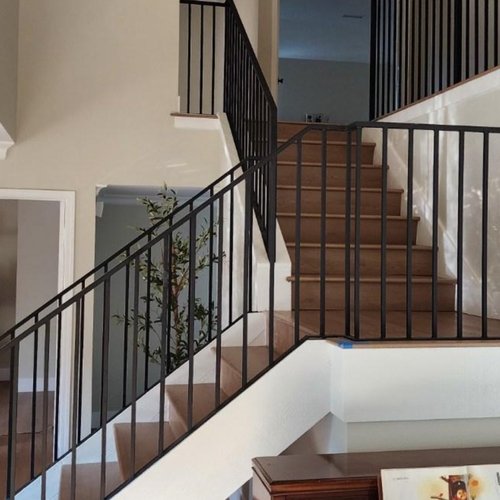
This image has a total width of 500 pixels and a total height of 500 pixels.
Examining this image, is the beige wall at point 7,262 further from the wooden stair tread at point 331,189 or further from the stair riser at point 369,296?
the stair riser at point 369,296

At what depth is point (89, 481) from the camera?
320 cm

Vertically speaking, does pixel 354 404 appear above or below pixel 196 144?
below

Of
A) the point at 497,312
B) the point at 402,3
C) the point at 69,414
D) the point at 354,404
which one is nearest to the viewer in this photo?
the point at 354,404

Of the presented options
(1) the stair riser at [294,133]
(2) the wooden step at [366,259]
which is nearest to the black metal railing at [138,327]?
(2) the wooden step at [366,259]

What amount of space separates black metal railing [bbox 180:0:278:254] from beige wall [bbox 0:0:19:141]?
4.24 feet

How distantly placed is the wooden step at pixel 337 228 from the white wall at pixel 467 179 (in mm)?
157

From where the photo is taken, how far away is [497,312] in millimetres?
3311

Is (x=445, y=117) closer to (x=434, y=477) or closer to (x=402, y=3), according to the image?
(x=402, y=3)

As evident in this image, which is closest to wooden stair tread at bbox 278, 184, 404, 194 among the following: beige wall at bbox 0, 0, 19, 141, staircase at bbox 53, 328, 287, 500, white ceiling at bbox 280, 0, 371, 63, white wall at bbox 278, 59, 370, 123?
staircase at bbox 53, 328, 287, 500

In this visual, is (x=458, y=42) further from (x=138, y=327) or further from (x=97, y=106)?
(x=138, y=327)

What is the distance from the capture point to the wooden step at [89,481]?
2980 mm

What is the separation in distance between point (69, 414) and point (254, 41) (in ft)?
10.8

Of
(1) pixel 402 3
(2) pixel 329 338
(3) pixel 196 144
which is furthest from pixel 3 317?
(2) pixel 329 338

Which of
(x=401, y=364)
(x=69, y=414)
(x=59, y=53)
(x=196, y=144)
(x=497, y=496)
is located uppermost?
(x=59, y=53)
